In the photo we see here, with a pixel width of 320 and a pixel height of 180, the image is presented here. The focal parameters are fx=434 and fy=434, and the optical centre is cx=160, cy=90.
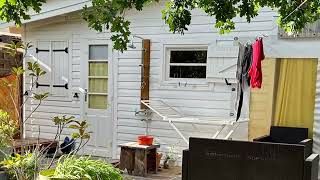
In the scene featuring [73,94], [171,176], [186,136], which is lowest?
[171,176]

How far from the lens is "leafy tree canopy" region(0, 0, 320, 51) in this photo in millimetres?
2326

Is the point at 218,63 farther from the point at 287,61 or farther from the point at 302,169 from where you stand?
the point at 302,169

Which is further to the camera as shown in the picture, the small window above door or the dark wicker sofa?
the small window above door

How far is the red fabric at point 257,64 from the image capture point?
5.74 metres

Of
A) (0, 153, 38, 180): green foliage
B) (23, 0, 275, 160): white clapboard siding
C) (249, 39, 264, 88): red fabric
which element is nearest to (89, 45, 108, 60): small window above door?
(23, 0, 275, 160): white clapboard siding

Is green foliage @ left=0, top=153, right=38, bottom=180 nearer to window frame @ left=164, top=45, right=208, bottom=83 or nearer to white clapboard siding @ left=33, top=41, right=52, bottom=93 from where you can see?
window frame @ left=164, top=45, right=208, bottom=83

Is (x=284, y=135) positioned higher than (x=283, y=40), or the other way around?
(x=283, y=40)

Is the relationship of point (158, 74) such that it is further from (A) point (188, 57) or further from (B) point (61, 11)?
(B) point (61, 11)

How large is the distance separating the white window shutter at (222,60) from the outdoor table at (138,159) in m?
1.48

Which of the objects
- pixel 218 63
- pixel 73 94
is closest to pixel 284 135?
pixel 218 63

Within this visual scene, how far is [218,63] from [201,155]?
2.74 meters

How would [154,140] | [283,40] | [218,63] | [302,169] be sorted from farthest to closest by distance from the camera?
[154,140]
[218,63]
[283,40]
[302,169]

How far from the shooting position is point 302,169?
3.99 m

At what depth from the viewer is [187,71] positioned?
23.6 ft
